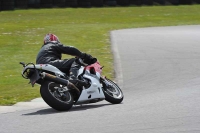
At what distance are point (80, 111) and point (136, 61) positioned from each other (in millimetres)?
7964

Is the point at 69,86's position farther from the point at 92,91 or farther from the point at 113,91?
the point at 113,91

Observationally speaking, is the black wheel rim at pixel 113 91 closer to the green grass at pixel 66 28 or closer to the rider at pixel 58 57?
the rider at pixel 58 57

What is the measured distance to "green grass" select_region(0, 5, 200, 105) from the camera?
1523 centimetres

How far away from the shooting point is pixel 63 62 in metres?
10.4

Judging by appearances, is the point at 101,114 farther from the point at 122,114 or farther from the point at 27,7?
the point at 27,7

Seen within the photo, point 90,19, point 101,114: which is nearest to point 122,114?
point 101,114

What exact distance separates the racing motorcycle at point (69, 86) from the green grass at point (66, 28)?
62.4 inches

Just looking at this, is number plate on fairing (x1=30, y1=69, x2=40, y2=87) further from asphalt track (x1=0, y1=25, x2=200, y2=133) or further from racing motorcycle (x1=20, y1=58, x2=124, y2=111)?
asphalt track (x1=0, y1=25, x2=200, y2=133)

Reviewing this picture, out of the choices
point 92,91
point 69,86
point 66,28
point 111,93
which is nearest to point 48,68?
point 69,86

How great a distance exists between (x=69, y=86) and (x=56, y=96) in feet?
1.05

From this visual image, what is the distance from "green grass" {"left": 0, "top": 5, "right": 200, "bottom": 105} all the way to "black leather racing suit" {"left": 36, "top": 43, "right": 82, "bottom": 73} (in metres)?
1.36

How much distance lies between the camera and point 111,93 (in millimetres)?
10875

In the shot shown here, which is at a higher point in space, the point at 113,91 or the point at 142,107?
the point at 142,107

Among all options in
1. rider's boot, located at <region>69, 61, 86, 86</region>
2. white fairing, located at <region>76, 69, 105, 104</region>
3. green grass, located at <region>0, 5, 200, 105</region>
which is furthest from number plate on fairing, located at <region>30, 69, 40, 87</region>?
green grass, located at <region>0, 5, 200, 105</region>
